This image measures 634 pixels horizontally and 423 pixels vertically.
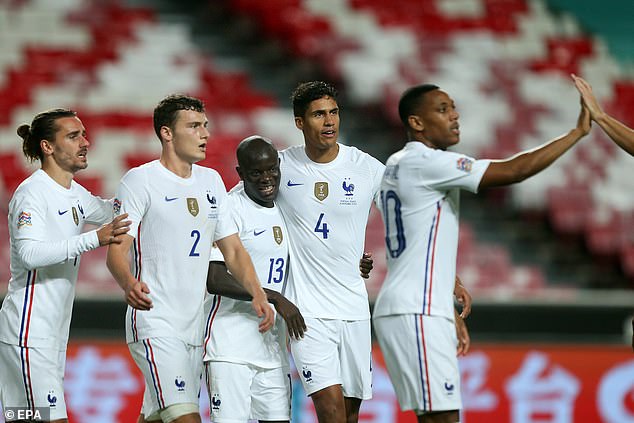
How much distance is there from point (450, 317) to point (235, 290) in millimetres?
1262

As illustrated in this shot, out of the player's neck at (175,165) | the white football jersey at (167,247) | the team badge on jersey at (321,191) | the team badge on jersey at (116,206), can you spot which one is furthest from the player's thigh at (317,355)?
the team badge on jersey at (116,206)

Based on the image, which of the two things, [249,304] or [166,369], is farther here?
[249,304]

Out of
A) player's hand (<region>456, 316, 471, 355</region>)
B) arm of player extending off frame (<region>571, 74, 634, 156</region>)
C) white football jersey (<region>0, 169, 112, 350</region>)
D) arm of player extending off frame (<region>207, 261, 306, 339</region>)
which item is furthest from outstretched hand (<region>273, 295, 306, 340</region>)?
arm of player extending off frame (<region>571, 74, 634, 156</region>)

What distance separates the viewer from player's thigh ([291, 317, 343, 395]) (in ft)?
19.2

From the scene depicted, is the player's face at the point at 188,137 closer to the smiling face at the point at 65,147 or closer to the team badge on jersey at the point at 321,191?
the smiling face at the point at 65,147

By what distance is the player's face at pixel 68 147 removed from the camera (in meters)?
5.86

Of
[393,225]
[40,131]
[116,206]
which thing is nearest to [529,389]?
[393,225]

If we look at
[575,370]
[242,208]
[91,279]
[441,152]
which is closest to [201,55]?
[91,279]

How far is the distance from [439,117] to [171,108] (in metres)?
1.55

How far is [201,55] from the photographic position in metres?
12.9

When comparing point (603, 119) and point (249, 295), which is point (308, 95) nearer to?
point (249, 295)

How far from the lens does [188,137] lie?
587 centimetres

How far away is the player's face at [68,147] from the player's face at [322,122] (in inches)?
47.7

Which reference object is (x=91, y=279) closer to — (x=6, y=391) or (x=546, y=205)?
(x=6, y=391)
